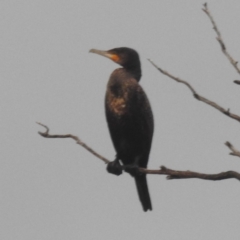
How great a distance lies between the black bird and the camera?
816 centimetres

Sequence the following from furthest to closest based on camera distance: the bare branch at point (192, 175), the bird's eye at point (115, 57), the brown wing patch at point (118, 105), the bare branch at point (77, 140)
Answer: the bird's eye at point (115, 57)
the brown wing patch at point (118, 105)
the bare branch at point (77, 140)
the bare branch at point (192, 175)

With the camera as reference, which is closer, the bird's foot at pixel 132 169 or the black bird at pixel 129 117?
the bird's foot at pixel 132 169

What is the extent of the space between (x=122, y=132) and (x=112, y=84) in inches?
19.1

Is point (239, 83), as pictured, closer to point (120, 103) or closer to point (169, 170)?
point (169, 170)

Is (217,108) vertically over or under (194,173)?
over

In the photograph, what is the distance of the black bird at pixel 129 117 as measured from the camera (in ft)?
26.8

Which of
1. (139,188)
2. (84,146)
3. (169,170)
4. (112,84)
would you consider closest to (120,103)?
(112,84)

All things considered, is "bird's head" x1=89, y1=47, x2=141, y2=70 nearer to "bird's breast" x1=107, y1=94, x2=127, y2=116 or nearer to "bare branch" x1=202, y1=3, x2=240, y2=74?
"bird's breast" x1=107, y1=94, x2=127, y2=116

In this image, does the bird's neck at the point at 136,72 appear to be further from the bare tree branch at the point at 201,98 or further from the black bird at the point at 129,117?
the bare tree branch at the point at 201,98

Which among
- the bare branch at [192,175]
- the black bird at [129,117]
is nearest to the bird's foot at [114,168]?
the black bird at [129,117]

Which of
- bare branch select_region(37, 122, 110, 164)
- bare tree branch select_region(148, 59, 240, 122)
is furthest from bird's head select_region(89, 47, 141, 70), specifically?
bare tree branch select_region(148, 59, 240, 122)

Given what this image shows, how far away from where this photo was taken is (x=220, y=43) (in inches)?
216

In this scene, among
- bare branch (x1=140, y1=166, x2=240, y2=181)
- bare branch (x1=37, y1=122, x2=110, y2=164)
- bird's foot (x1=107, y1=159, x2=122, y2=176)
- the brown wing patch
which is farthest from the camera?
the brown wing patch

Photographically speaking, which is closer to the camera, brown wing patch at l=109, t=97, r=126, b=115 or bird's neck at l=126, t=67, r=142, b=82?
brown wing patch at l=109, t=97, r=126, b=115
